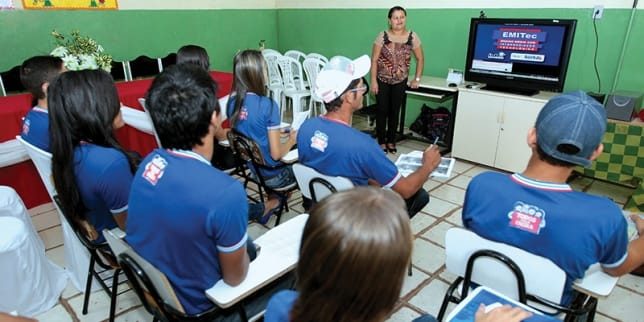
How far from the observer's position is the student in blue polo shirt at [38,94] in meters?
2.09

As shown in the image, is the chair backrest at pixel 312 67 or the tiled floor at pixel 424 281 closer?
→ the tiled floor at pixel 424 281

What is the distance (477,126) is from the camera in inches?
147

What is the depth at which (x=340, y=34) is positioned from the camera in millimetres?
5516

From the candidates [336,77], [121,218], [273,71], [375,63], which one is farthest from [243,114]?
[273,71]

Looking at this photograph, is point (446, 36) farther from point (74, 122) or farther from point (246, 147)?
point (74, 122)

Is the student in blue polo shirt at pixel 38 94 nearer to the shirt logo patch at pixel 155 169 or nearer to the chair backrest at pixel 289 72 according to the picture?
the shirt logo patch at pixel 155 169

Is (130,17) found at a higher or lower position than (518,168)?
higher

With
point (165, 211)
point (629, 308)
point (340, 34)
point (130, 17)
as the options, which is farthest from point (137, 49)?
point (629, 308)

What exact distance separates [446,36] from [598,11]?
1.43 meters

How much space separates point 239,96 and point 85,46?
1.82 metres

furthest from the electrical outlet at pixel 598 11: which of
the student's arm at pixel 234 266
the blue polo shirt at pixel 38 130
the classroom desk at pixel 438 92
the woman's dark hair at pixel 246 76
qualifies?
the blue polo shirt at pixel 38 130

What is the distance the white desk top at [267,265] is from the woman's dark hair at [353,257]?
406mm

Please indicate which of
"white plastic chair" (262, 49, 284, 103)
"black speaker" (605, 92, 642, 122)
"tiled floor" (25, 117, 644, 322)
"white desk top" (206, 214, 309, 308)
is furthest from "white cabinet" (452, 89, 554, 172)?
"white desk top" (206, 214, 309, 308)

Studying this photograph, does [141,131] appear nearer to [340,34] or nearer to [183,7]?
[183,7]
